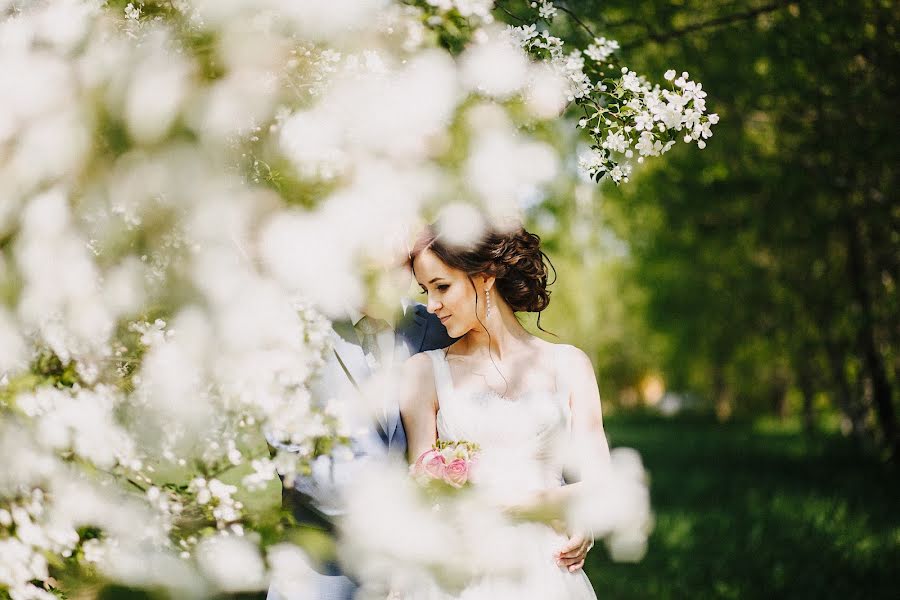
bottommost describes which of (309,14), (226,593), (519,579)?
(226,593)

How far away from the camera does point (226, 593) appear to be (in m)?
1.50

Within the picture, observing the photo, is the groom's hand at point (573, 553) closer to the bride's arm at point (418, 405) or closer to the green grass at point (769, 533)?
the bride's arm at point (418, 405)

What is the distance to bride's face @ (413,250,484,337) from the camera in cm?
286

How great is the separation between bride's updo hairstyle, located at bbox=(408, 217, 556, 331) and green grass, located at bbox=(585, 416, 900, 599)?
3596mm

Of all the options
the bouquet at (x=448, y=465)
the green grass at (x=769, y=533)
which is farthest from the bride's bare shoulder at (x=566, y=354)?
the green grass at (x=769, y=533)

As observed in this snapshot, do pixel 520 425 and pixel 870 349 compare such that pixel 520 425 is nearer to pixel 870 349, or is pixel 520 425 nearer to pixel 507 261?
pixel 507 261

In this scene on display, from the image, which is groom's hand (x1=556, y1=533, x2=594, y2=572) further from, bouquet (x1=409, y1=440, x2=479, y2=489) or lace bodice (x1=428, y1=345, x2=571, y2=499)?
bouquet (x1=409, y1=440, x2=479, y2=489)

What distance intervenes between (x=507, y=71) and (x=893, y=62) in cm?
518

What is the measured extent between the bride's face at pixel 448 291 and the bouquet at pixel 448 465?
44cm

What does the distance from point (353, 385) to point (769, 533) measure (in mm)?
6867

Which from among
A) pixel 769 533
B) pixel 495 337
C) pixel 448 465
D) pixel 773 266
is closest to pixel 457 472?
pixel 448 465

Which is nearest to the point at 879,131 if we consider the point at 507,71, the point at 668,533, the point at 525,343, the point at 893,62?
the point at 893,62

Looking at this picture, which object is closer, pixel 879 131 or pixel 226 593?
pixel 226 593

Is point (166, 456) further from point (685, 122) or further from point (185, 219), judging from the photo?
point (685, 122)
